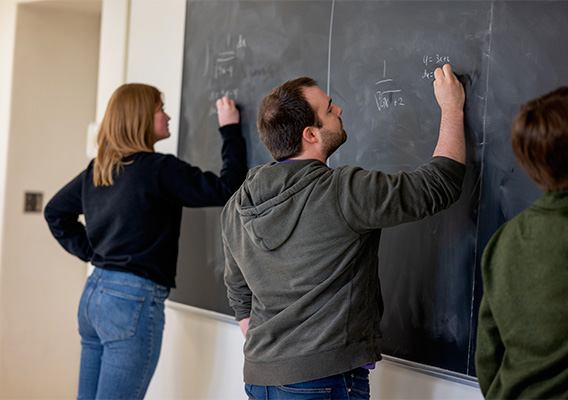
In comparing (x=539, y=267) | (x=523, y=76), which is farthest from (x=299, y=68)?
(x=539, y=267)

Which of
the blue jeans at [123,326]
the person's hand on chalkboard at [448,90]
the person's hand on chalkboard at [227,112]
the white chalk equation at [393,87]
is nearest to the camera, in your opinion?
the person's hand on chalkboard at [448,90]

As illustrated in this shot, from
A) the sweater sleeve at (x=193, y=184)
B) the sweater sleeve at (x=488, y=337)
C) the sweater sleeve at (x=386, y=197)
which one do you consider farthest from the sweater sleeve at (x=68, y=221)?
the sweater sleeve at (x=488, y=337)

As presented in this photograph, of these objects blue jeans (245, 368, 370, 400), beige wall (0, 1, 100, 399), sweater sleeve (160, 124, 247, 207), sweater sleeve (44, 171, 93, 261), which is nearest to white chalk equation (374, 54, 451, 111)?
sweater sleeve (160, 124, 247, 207)

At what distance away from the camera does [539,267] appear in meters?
1.15

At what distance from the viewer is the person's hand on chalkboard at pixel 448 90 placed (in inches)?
68.4

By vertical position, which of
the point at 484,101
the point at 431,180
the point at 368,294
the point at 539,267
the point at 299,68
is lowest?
the point at 368,294

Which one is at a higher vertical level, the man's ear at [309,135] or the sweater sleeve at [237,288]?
the man's ear at [309,135]

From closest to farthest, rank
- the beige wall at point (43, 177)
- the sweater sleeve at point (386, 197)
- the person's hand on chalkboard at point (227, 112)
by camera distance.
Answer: the sweater sleeve at point (386, 197), the person's hand on chalkboard at point (227, 112), the beige wall at point (43, 177)

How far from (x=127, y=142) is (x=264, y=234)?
0.97 meters

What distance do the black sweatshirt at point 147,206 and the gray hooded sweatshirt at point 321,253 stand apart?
0.68m

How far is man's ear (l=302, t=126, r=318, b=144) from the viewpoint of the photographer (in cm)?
162

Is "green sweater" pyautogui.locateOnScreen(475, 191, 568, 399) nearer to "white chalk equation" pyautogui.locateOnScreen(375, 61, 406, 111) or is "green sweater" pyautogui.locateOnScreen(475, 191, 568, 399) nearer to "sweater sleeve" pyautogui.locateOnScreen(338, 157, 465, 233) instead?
"sweater sleeve" pyautogui.locateOnScreen(338, 157, 465, 233)

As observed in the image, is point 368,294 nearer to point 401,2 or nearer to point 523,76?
point 523,76

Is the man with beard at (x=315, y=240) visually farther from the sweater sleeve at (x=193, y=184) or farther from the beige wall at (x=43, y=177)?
the beige wall at (x=43, y=177)
